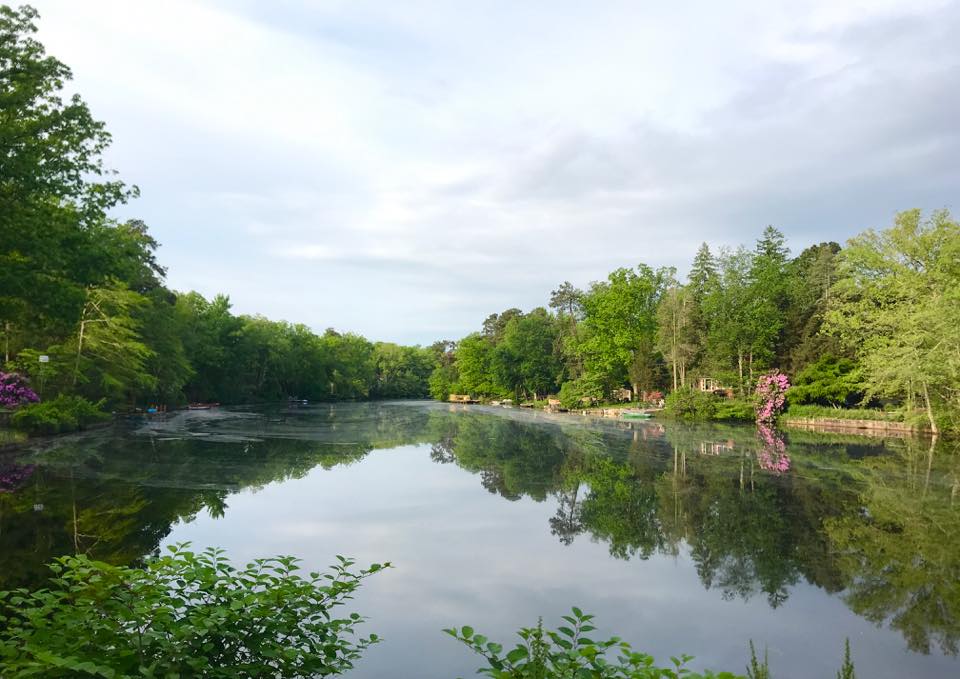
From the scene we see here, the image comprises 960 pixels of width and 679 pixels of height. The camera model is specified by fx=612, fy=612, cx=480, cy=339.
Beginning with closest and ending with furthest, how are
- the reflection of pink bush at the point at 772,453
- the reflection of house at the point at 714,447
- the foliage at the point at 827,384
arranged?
the reflection of pink bush at the point at 772,453 < the reflection of house at the point at 714,447 < the foliage at the point at 827,384

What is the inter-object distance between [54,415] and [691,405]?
35.6m

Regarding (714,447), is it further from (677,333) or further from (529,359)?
(529,359)

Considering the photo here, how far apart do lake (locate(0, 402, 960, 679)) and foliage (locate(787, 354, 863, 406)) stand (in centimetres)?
1549

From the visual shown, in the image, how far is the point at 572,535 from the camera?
35.9ft

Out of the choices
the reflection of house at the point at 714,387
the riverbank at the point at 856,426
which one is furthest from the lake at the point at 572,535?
the reflection of house at the point at 714,387

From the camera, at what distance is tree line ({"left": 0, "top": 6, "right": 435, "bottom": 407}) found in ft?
44.2

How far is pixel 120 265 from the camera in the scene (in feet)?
51.2

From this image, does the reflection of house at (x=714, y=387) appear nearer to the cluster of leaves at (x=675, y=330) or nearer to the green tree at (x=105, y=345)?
the cluster of leaves at (x=675, y=330)

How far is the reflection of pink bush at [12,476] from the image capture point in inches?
523

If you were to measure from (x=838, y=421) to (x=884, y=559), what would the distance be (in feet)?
92.1

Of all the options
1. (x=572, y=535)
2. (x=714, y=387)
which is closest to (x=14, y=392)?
(x=572, y=535)

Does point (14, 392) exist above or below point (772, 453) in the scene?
above

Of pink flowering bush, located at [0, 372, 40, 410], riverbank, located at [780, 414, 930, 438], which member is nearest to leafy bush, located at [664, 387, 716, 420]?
riverbank, located at [780, 414, 930, 438]

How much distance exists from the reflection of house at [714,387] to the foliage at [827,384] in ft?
18.0
